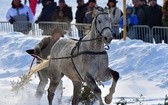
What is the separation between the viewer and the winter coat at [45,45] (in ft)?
46.4

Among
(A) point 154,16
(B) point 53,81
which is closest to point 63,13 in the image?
(A) point 154,16

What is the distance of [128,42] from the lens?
17.3 metres

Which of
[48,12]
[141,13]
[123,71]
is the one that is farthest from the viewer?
[48,12]

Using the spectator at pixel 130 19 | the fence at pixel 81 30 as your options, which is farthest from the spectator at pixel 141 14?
the spectator at pixel 130 19

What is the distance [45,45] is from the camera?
14195 mm

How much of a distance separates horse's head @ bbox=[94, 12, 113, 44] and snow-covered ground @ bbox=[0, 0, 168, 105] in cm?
212

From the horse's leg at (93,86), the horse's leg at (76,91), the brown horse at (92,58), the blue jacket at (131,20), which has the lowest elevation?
the horse's leg at (76,91)

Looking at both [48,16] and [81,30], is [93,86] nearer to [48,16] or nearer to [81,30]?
[81,30]

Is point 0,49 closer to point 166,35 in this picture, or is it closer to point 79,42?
point 166,35

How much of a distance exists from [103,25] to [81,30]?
22.8ft

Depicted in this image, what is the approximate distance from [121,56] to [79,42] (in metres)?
5.09

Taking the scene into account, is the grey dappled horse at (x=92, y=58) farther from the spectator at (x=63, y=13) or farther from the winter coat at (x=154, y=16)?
the spectator at (x=63, y=13)

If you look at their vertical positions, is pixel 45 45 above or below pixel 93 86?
above

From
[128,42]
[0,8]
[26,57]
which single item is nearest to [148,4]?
[128,42]
